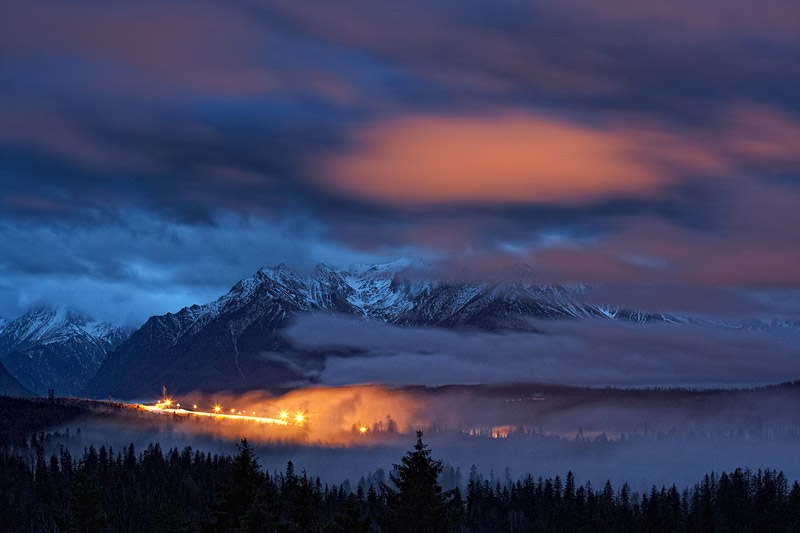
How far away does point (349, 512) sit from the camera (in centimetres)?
8800

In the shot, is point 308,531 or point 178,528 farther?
point 178,528

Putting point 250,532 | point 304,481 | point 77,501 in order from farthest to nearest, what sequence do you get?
point 77,501 → point 304,481 → point 250,532

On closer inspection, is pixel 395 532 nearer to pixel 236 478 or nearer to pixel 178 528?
pixel 236 478

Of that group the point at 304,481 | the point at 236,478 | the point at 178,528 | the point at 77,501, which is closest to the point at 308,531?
the point at 304,481

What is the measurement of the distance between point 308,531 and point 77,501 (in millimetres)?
38144

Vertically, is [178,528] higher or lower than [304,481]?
lower

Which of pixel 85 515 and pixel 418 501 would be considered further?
pixel 85 515

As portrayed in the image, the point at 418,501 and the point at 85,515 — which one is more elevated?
the point at 418,501

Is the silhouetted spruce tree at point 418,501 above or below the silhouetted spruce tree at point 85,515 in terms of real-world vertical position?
above

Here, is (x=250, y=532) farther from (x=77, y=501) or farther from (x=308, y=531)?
(x=77, y=501)

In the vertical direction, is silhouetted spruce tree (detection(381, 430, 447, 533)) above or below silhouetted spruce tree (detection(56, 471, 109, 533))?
above

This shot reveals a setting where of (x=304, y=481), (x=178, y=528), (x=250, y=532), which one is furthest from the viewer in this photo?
(x=178, y=528)

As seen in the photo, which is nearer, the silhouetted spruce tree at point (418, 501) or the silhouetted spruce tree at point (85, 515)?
the silhouetted spruce tree at point (418, 501)

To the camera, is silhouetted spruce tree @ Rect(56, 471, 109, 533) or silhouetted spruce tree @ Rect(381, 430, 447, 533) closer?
silhouetted spruce tree @ Rect(381, 430, 447, 533)
